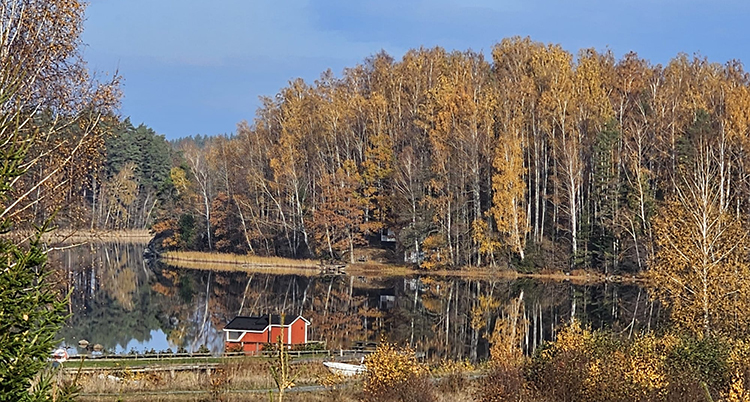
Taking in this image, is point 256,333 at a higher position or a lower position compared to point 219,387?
lower

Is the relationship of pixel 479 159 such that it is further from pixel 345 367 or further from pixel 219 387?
pixel 219 387

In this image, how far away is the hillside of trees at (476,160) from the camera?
56938mm

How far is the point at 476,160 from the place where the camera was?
199 feet

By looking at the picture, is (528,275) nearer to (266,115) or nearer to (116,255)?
(266,115)

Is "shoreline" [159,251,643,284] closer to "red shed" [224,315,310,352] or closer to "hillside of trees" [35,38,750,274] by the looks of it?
"hillside of trees" [35,38,750,274]

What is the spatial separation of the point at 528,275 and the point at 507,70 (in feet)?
71.7

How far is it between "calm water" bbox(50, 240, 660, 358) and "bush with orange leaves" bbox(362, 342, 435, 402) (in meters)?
12.8

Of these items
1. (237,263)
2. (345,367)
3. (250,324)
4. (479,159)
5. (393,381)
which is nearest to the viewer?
(393,381)

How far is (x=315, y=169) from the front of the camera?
229 feet

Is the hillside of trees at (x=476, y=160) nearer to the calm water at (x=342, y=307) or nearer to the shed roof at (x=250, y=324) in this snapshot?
the calm water at (x=342, y=307)

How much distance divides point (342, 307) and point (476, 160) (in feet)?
67.7

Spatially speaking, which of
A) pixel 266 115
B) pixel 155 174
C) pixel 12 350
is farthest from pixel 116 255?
pixel 12 350

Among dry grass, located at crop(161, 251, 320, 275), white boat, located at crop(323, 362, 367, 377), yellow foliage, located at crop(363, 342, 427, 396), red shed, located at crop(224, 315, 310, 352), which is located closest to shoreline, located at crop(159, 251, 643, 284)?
dry grass, located at crop(161, 251, 320, 275)

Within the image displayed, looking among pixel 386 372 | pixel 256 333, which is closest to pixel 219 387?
pixel 386 372
